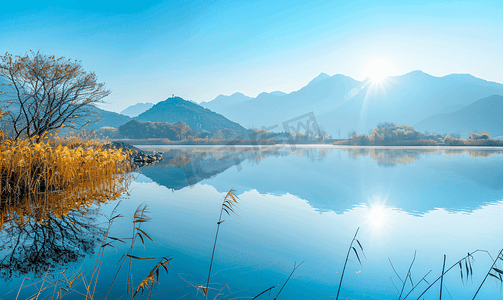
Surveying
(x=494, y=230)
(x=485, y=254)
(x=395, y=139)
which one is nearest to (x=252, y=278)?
(x=485, y=254)

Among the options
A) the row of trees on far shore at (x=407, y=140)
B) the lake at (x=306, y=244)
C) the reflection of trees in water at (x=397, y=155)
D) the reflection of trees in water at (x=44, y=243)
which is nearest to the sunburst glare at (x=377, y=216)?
the lake at (x=306, y=244)

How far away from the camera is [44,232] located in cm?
265

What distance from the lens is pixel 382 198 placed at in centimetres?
495

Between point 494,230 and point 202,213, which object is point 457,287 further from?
point 202,213

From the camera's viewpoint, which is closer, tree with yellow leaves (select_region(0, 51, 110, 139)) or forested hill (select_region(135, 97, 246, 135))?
tree with yellow leaves (select_region(0, 51, 110, 139))

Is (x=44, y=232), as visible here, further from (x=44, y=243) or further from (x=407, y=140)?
(x=407, y=140)

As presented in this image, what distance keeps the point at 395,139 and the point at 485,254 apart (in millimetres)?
41145

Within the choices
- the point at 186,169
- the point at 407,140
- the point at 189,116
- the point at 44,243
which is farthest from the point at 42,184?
the point at 189,116

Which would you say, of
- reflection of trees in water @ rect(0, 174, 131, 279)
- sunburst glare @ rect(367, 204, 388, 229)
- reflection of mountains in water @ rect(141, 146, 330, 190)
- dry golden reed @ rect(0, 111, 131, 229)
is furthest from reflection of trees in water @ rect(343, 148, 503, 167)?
reflection of trees in water @ rect(0, 174, 131, 279)

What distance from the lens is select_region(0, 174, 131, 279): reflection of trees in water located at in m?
2.08

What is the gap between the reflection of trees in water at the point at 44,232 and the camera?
6.84 feet

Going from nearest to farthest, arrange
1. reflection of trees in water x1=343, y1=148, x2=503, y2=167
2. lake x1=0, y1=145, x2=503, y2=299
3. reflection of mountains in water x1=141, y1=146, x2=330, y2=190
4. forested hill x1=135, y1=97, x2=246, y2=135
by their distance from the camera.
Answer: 1. lake x1=0, y1=145, x2=503, y2=299
2. reflection of mountains in water x1=141, y1=146, x2=330, y2=190
3. reflection of trees in water x1=343, y1=148, x2=503, y2=167
4. forested hill x1=135, y1=97, x2=246, y2=135

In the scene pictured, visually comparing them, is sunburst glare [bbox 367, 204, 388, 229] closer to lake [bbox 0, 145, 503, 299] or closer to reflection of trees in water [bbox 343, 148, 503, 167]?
Result: lake [bbox 0, 145, 503, 299]

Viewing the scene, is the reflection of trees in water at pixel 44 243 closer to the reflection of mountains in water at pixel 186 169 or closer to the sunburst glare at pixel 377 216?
the reflection of mountains in water at pixel 186 169
